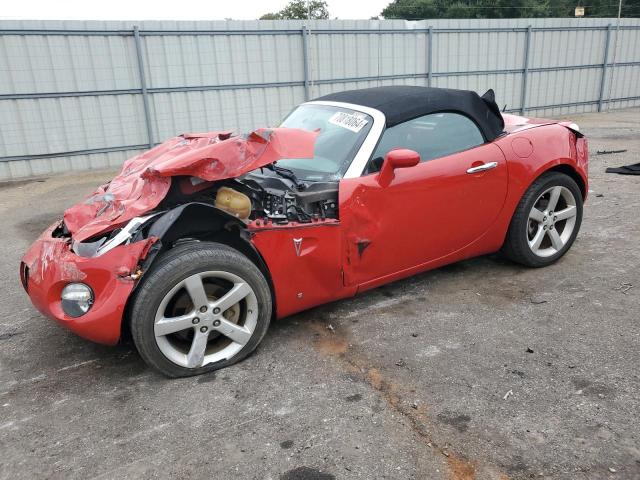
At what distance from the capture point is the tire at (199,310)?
2.77 meters

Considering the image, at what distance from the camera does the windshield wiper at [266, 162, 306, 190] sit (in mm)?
3393

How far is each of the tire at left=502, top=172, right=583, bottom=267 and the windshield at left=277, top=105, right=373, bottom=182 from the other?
145 cm

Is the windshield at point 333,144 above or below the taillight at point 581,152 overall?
above

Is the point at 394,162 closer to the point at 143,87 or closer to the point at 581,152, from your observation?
the point at 581,152

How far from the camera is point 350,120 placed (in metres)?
3.76

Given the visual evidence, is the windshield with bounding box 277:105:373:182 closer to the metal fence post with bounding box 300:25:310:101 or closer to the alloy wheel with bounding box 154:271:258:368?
the alloy wheel with bounding box 154:271:258:368

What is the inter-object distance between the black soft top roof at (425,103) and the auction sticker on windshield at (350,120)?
0.13 m

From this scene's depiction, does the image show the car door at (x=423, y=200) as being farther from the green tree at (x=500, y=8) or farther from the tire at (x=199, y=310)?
the green tree at (x=500, y=8)

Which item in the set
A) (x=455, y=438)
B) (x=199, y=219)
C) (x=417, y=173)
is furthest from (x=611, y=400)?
(x=199, y=219)

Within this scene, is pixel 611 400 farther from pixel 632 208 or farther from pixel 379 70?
pixel 379 70

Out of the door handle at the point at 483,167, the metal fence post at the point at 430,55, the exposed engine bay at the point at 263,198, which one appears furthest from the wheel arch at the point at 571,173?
the metal fence post at the point at 430,55

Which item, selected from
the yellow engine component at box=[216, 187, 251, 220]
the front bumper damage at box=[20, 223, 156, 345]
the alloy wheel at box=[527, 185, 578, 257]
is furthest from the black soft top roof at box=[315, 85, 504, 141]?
the front bumper damage at box=[20, 223, 156, 345]

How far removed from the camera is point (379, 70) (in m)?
12.6

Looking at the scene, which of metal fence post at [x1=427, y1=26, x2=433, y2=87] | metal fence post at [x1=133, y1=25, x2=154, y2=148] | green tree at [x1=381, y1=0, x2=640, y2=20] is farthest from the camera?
green tree at [x1=381, y1=0, x2=640, y2=20]
